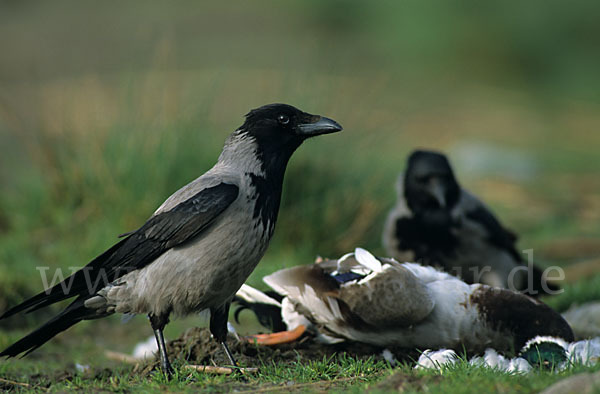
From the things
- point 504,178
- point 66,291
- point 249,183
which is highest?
point 249,183

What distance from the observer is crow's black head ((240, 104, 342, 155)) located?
178 inches

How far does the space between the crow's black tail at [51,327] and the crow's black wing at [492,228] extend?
11.9 ft

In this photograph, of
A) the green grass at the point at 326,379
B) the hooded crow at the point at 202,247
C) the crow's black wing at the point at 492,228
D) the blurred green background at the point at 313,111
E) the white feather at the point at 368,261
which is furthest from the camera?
the blurred green background at the point at 313,111

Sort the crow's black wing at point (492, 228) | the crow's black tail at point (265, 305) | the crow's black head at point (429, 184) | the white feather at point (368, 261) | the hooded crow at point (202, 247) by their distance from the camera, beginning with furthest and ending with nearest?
the crow's black wing at point (492, 228)
the crow's black head at point (429, 184)
the crow's black tail at point (265, 305)
the white feather at point (368, 261)
the hooded crow at point (202, 247)

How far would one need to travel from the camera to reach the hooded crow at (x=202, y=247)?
4129mm

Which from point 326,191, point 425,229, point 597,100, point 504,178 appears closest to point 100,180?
point 326,191

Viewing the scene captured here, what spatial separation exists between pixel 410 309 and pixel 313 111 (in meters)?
3.84

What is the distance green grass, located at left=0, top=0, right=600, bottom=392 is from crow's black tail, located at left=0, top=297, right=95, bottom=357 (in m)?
0.26

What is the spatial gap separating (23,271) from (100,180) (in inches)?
58.8

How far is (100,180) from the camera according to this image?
840 cm

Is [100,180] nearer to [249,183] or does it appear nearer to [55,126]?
[55,126]

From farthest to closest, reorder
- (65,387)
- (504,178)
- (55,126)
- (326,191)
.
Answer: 1. (504,178)
2. (55,126)
3. (326,191)
4. (65,387)

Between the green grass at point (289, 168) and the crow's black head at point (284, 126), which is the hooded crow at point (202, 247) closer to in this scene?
the crow's black head at point (284, 126)

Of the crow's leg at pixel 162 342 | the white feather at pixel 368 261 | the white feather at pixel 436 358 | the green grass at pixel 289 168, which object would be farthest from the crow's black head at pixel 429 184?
the crow's leg at pixel 162 342
